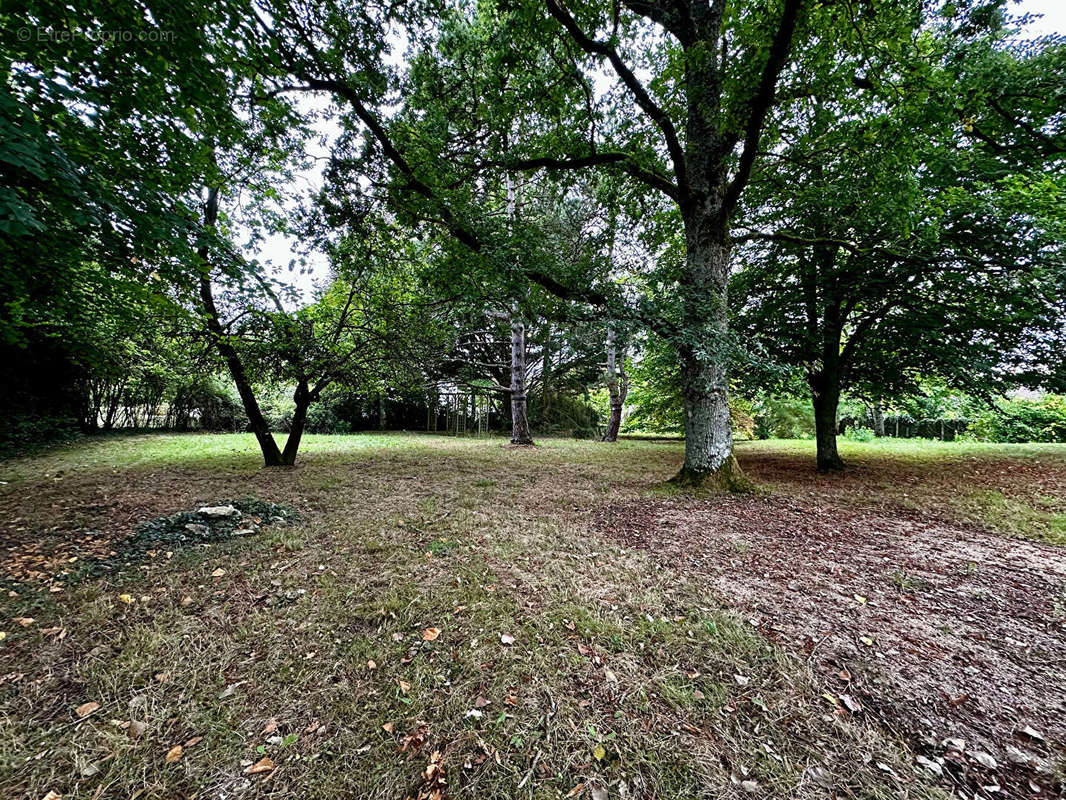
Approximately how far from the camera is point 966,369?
6242 mm

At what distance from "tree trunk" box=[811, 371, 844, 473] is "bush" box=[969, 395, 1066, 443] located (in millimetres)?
11940

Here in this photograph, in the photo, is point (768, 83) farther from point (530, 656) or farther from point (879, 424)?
point (879, 424)

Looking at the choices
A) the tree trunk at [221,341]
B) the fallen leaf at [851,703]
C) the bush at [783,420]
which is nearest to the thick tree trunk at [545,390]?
the bush at [783,420]

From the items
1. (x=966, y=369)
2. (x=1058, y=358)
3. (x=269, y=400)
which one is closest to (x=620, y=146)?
(x=966, y=369)

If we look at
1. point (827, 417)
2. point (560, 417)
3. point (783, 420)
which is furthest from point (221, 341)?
point (783, 420)

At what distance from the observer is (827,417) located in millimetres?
8016

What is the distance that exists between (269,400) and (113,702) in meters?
15.8

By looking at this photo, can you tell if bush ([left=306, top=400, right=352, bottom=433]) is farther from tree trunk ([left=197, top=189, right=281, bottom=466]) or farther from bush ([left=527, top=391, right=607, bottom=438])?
tree trunk ([left=197, top=189, right=281, bottom=466])

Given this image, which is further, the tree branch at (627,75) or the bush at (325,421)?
the bush at (325,421)

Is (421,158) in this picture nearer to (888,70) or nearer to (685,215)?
(685,215)

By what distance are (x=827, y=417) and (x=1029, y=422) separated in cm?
1466

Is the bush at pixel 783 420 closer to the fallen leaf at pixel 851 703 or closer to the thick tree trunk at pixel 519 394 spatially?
the thick tree trunk at pixel 519 394

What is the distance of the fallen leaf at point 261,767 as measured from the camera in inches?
62.7

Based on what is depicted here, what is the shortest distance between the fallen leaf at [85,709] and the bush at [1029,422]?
884 inches
